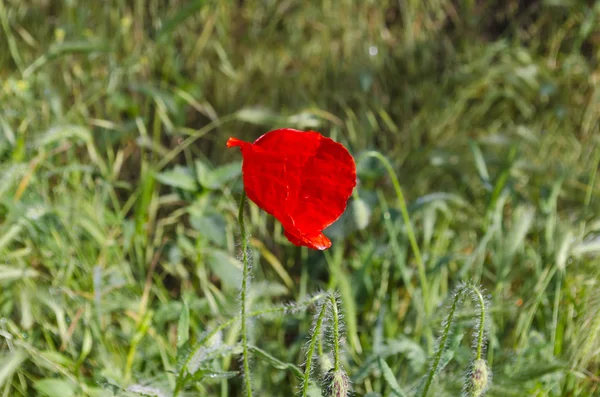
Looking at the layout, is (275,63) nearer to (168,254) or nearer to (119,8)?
(119,8)

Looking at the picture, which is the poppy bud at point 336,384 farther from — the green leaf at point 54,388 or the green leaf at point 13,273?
the green leaf at point 13,273

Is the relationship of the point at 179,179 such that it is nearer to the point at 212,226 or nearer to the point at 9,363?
the point at 212,226

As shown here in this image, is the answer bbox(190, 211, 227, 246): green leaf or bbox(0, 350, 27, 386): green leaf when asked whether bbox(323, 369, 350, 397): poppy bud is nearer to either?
bbox(0, 350, 27, 386): green leaf

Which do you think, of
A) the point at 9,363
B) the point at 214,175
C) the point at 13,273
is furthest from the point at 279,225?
the point at 9,363

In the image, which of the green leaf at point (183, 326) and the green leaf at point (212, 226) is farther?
the green leaf at point (212, 226)

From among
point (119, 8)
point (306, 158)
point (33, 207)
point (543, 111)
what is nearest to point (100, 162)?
point (33, 207)

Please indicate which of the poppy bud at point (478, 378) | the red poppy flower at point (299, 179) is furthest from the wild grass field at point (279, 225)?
the red poppy flower at point (299, 179)
